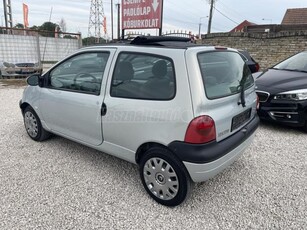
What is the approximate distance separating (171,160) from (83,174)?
127cm

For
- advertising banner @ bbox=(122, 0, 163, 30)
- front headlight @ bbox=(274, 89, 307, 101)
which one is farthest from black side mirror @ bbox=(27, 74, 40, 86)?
advertising banner @ bbox=(122, 0, 163, 30)

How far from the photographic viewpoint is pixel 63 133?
3242 millimetres

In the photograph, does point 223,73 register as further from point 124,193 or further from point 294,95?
point 294,95

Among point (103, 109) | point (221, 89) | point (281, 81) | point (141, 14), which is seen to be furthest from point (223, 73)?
point (141, 14)

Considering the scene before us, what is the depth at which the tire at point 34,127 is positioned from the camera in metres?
3.64

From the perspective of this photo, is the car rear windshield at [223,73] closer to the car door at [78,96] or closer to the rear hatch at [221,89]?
the rear hatch at [221,89]

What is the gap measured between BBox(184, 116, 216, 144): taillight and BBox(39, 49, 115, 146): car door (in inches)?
43.0

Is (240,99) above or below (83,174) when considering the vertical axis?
above

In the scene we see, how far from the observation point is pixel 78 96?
2.86m

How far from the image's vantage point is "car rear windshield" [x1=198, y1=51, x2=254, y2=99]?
7.25ft

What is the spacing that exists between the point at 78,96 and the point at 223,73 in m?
1.70

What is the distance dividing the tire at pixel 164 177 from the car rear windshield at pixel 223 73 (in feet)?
2.33

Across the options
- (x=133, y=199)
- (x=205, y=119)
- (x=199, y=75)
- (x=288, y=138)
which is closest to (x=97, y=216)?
(x=133, y=199)

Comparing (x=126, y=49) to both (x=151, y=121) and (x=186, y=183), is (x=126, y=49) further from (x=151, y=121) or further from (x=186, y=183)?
(x=186, y=183)
